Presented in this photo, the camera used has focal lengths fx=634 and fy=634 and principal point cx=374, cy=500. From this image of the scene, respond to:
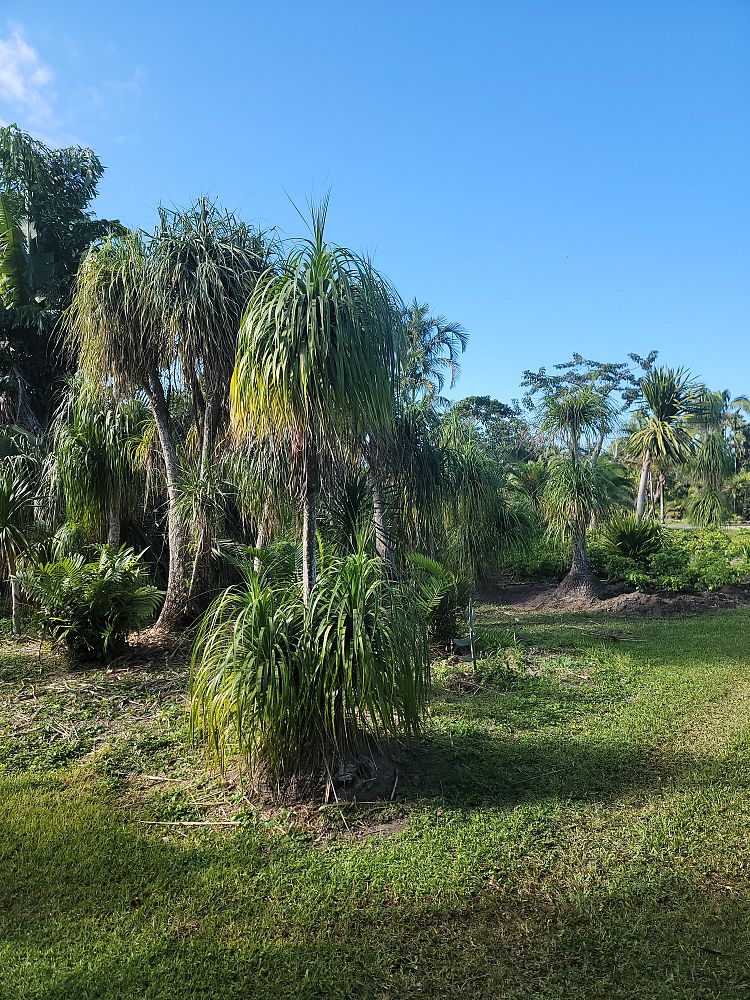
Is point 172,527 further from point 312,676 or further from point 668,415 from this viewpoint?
point 668,415

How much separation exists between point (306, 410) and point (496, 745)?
2791 mm

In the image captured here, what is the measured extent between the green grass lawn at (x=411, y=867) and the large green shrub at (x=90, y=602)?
133 cm

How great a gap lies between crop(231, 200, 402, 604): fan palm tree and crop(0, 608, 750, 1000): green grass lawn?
4.97 ft

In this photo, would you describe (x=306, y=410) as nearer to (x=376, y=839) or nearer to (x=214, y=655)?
(x=214, y=655)

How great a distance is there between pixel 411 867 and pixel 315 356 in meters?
3.01

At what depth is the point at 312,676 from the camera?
364 cm

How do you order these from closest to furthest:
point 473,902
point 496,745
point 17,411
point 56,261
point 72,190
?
point 473,902
point 496,745
point 17,411
point 56,261
point 72,190

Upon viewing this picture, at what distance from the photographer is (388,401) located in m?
4.68

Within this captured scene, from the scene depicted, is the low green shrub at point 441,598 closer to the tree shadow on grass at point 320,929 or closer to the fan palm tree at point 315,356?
the fan palm tree at point 315,356

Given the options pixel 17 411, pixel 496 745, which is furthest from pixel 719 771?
pixel 17 411

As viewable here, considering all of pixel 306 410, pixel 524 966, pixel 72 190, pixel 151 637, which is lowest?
pixel 524 966

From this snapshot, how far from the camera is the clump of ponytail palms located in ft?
11.8

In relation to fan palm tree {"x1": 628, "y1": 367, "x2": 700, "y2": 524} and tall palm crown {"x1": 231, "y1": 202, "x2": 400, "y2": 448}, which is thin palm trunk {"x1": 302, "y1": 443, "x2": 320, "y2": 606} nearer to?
tall palm crown {"x1": 231, "y1": 202, "x2": 400, "y2": 448}

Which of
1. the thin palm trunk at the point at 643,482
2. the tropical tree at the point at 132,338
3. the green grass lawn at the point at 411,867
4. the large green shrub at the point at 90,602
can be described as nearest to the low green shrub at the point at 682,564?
the thin palm trunk at the point at 643,482
